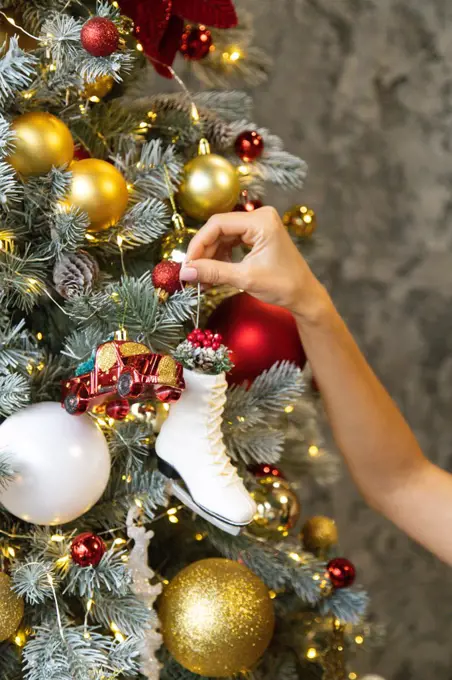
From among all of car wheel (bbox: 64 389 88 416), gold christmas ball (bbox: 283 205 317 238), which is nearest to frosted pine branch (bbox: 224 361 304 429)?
car wheel (bbox: 64 389 88 416)

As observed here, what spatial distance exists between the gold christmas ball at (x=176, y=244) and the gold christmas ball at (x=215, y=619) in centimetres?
37

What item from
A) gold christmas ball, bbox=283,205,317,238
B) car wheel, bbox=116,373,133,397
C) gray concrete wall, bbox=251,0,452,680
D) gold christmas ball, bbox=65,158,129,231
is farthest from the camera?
gray concrete wall, bbox=251,0,452,680

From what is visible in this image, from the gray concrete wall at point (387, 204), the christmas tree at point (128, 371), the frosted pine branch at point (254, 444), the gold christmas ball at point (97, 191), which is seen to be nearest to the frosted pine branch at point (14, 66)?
the christmas tree at point (128, 371)

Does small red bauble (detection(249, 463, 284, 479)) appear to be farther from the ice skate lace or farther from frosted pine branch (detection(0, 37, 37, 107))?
frosted pine branch (detection(0, 37, 37, 107))

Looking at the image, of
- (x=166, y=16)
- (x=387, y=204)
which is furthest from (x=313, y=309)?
(x=387, y=204)

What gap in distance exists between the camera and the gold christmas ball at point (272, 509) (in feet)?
3.40

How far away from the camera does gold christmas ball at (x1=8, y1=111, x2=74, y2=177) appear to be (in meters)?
0.77

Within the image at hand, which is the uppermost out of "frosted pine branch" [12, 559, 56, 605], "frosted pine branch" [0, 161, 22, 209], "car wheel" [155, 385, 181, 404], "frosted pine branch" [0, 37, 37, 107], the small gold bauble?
"frosted pine branch" [0, 37, 37, 107]

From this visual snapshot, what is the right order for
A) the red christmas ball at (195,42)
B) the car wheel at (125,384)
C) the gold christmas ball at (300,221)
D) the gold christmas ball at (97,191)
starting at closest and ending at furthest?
the car wheel at (125,384), the gold christmas ball at (97,191), the red christmas ball at (195,42), the gold christmas ball at (300,221)

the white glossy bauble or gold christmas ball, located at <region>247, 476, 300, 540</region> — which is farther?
gold christmas ball, located at <region>247, 476, 300, 540</region>

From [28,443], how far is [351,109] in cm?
128

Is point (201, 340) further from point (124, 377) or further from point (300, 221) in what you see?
point (300, 221)

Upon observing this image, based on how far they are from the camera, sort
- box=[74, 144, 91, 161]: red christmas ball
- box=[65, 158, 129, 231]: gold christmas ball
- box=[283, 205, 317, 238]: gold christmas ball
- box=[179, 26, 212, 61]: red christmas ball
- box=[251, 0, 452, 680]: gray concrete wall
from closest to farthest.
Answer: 1. box=[65, 158, 129, 231]: gold christmas ball
2. box=[74, 144, 91, 161]: red christmas ball
3. box=[179, 26, 212, 61]: red christmas ball
4. box=[283, 205, 317, 238]: gold christmas ball
5. box=[251, 0, 452, 680]: gray concrete wall

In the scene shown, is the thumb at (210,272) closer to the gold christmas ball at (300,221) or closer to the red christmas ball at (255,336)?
the red christmas ball at (255,336)
